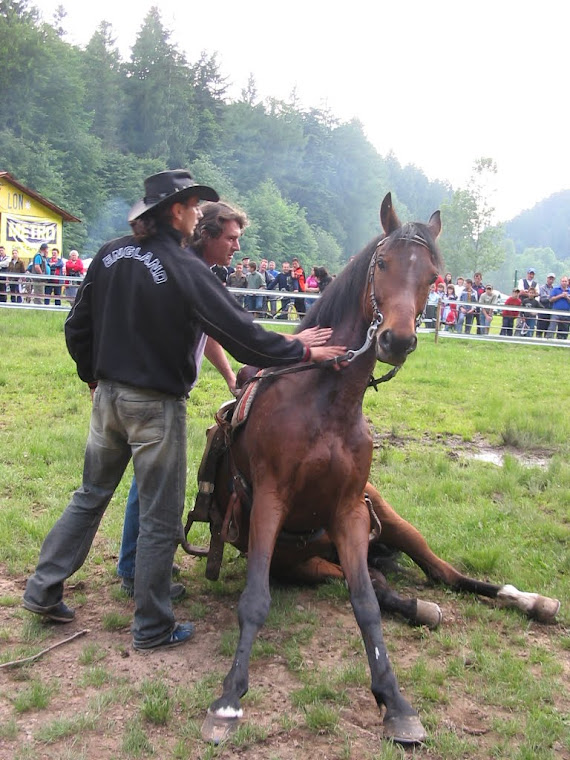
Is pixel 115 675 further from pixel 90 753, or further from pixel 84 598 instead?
pixel 84 598

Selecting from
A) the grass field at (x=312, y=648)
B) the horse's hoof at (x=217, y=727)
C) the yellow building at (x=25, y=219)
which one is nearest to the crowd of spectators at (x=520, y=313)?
the grass field at (x=312, y=648)

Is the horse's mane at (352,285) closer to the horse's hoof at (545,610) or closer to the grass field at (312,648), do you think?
the grass field at (312,648)

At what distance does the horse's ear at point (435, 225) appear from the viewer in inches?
146

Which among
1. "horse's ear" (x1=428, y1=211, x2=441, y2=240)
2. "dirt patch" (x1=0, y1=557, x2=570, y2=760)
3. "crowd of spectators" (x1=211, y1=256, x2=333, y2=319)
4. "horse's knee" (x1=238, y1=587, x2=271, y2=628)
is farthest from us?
"crowd of spectators" (x1=211, y1=256, x2=333, y2=319)

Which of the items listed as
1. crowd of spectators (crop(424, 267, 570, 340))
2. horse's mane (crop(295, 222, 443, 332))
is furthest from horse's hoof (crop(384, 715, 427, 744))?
crowd of spectators (crop(424, 267, 570, 340))

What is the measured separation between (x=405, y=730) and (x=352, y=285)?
7.01 ft

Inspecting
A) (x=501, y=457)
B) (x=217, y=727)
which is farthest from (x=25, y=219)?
(x=217, y=727)

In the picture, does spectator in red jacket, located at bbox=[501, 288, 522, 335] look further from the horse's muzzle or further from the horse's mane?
the horse's muzzle

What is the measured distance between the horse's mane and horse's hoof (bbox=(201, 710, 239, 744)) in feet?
6.53

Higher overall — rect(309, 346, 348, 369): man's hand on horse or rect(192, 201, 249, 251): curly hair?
rect(192, 201, 249, 251): curly hair

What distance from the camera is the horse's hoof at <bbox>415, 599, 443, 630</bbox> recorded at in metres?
4.05

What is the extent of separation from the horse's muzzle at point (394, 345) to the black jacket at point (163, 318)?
1.47 feet

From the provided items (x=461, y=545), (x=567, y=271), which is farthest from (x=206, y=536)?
(x=567, y=271)

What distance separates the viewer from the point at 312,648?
383 centimetres
